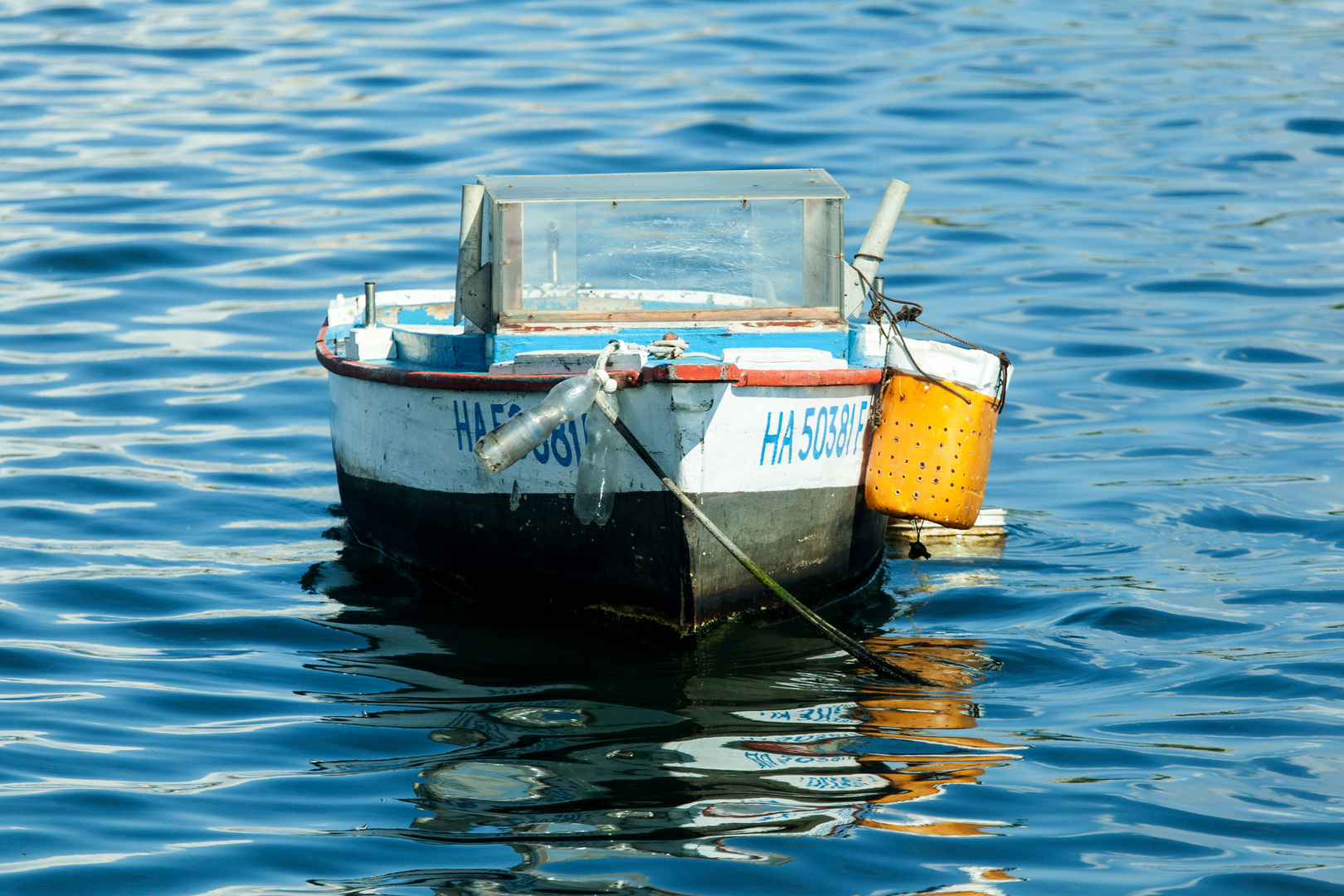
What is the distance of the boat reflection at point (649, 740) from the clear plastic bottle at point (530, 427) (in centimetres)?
103

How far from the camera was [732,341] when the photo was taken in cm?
717

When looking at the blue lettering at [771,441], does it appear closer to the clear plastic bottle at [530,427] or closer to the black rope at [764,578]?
the black rope at [764,578]

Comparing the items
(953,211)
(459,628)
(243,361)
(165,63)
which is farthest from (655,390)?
(165,63)

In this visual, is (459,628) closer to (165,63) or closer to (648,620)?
(648,620)

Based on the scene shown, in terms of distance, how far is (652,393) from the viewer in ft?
20.8

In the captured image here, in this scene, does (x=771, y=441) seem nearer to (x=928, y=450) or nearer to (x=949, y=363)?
(x=928, y=450)

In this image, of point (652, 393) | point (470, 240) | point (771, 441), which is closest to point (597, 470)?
point (652, 393)

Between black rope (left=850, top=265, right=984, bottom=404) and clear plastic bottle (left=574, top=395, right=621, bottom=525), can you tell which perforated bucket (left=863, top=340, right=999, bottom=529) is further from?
clear plastic bottle (left=574, top=395, right=621, bottom=525)

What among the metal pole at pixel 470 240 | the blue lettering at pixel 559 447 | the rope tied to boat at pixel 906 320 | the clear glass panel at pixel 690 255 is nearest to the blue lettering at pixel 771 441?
the rope tied to boat at pixel 906 320

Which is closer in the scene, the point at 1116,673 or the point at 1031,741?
the point at 1031,741

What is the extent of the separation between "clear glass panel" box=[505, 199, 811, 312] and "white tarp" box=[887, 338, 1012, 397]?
0.56 m

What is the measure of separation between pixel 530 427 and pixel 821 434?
1.49 metres

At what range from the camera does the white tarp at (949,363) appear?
718cm

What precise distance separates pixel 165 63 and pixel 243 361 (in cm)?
1103
